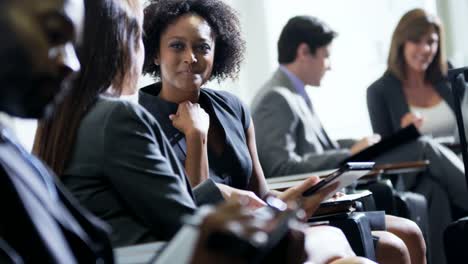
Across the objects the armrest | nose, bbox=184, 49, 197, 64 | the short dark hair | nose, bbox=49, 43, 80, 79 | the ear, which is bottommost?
the armrest

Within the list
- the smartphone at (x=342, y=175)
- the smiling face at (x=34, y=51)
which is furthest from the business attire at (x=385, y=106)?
the smiling face at (x=34, y=51)

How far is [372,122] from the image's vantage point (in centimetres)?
589

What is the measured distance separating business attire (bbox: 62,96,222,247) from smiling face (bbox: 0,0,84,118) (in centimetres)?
71

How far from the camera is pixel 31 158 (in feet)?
5.32

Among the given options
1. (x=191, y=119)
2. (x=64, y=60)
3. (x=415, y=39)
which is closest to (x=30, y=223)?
(x=64, y=60)

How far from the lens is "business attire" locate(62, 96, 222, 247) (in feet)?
6.16

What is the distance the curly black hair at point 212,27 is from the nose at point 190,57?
0.43 ft

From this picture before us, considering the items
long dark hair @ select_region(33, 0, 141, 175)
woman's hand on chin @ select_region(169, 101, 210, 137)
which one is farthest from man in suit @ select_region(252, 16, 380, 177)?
long dark hair @ select_region(33, 0, 141, 175)

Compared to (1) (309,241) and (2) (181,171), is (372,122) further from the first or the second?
(2) (181,171)

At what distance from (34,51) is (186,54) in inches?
82.1

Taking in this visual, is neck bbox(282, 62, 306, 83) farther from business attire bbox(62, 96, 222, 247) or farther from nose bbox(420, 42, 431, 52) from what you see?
business attire bbox(62, 96, 222, 247)

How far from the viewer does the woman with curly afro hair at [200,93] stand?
294 cm

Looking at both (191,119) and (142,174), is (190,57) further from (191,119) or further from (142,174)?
(142,174)

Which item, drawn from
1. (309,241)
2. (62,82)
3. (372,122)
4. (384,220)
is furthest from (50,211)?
(372,122)
